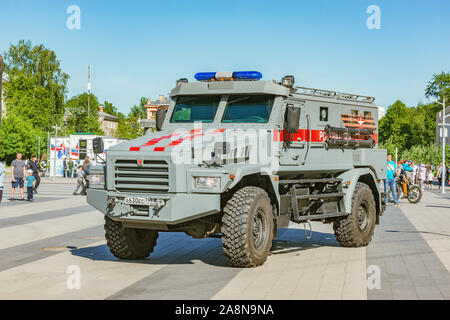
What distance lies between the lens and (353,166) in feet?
37.9

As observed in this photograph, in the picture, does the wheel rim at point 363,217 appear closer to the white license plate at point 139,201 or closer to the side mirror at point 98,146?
the white license plate at point 139,201

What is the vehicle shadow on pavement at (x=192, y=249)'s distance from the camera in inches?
376

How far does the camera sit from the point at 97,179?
9.02 m

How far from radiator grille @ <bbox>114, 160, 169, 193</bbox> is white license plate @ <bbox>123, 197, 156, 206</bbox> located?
155mm

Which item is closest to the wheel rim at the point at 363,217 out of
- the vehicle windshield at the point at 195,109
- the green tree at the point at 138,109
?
the vehicle windshield at the point at 195,109

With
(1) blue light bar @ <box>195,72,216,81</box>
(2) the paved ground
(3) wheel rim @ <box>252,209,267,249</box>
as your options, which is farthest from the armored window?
(3) wheel rim @ <box>252,209,267,249</box>

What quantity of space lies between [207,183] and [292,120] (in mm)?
1872

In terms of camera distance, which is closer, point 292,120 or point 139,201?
point 139,201

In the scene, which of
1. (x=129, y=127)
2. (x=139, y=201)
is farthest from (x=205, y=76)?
(x=129, y=127)

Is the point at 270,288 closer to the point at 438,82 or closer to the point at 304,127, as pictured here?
the point at 304,127

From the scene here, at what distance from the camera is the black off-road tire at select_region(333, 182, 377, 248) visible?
1091 cm

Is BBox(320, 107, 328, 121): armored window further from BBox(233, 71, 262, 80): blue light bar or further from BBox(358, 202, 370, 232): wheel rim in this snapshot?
BBox(358, 202, 370, 232): wheel rim

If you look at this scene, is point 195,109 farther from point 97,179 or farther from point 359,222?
point 359,222
